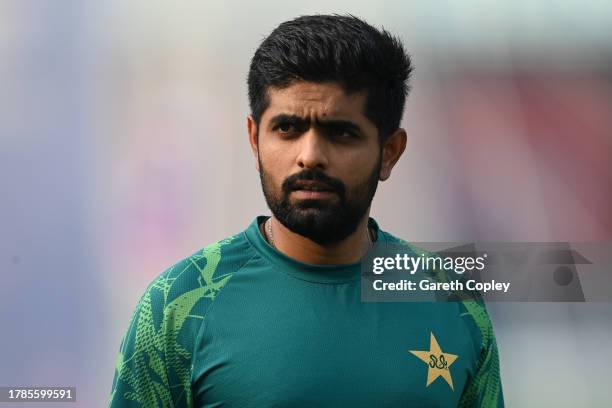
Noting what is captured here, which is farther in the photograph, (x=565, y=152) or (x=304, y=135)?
(x=565, y=152)

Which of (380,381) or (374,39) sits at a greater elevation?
(374,39)

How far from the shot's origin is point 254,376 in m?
2.17

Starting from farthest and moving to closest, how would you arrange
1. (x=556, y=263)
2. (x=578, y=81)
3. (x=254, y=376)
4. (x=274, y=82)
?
(x=578, y=81)
(x=556, y=263)
(x=274, y=82)
(x=254, y=376)

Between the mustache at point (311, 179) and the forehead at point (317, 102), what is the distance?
0.49 ft

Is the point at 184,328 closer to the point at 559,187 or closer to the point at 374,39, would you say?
the point at 374,39

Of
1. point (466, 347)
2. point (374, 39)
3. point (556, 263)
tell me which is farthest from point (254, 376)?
point (556, 263)

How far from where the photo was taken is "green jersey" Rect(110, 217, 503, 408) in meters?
2.18

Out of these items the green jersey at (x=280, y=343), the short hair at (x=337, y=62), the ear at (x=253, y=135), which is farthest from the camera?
the ear at (x=253, y=135)

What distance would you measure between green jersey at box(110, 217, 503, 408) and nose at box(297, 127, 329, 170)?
296 mm

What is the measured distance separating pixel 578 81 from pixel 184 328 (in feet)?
9.45

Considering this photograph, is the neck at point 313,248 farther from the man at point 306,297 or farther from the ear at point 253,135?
the ear at point 253,135

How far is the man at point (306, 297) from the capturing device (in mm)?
2195

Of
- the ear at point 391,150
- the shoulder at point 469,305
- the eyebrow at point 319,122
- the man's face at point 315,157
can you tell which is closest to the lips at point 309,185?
the man's face at point 315,157

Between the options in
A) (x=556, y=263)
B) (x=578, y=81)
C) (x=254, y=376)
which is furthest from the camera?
(x=578, y=81)
